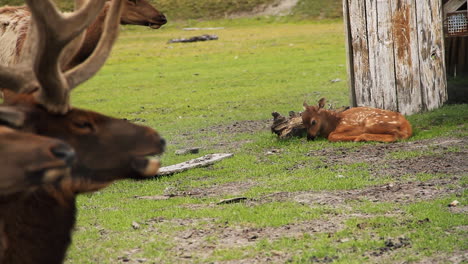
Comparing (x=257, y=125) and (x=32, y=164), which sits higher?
(x=32, y=164)

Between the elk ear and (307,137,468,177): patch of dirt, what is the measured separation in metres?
5.55

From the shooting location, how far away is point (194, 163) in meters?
9.66

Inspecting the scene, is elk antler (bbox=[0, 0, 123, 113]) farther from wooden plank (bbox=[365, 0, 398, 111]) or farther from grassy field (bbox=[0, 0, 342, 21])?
grassy field (bbox=[0, 0, 342, 21])

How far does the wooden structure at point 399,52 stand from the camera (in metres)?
11.8

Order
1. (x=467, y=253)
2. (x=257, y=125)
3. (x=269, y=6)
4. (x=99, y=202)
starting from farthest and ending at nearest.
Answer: (x=269, y=6)
(x=257, y=125)
(x=99, y=202)
(x=467, y=253)

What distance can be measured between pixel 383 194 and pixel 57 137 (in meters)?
Result: 4.53

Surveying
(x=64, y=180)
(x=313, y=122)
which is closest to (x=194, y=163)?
(x=313, y=122)

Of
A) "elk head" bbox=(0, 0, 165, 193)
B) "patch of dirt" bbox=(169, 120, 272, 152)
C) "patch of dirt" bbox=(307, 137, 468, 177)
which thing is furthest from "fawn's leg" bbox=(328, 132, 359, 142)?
"elk head" bbox=(0, 0, 165, 193)

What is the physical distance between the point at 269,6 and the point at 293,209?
65.5 metres

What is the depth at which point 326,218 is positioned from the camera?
270 inches

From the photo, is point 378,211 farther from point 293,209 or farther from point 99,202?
point 99,202

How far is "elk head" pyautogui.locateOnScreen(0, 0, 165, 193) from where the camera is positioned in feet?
12.9

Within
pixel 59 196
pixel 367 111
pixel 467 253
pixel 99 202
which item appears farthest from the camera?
pixel 367 111

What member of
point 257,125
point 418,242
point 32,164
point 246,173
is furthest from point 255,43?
point 32,164
